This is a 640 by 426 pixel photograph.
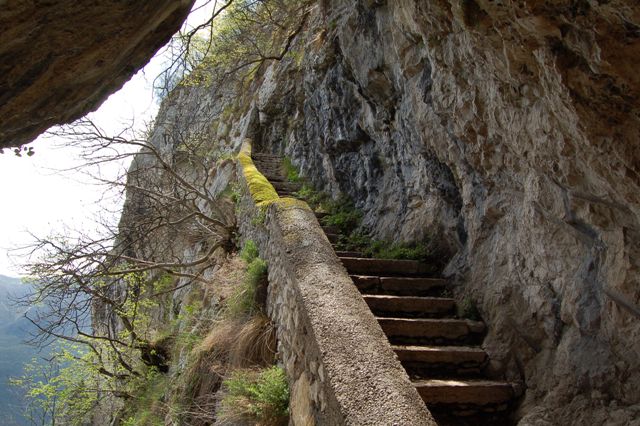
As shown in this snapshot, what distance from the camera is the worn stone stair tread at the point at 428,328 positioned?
3975mm

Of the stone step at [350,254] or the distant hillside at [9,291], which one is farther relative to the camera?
→ the distant hillside at [9,291]

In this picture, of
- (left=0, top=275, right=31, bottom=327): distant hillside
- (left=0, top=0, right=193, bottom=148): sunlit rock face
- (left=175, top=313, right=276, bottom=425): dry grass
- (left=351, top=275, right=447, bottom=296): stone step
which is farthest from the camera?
(left=0, top=275, right=31, bottom=327): distant hillside

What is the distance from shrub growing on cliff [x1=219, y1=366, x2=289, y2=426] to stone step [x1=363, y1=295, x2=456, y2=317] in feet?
3.56

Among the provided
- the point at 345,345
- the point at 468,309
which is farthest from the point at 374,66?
the point at 345,345

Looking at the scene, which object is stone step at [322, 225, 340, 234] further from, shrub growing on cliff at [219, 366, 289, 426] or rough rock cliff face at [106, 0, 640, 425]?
shrub growing on cliff at [219, 366, 289, 426]

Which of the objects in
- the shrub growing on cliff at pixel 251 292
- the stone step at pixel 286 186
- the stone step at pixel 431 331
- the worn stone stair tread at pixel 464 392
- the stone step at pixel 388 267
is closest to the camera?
the worn stone stair tread at pixel 464 392

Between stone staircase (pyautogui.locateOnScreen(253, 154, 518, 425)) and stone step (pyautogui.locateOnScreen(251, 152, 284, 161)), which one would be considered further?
stone step (pyautogui.locateOnScreen(251, 152, 284, 161))

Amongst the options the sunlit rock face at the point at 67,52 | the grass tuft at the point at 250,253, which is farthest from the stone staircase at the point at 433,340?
the sunlit rock face at the point at 67,52

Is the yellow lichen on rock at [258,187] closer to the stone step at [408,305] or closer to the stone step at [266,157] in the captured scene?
the stone step at [266,157]

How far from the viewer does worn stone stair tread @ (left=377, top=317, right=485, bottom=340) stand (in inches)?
156

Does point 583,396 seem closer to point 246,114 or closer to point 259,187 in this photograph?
point 259,187

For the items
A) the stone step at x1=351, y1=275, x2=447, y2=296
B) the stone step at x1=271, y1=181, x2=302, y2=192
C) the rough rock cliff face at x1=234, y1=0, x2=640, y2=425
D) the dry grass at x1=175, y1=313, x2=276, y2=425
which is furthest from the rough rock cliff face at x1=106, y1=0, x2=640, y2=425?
the stone step at x1=271, y1=181, x2=302, y2=192

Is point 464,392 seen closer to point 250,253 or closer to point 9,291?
point 250,253

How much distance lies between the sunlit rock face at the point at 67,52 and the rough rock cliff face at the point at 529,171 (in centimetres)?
224
